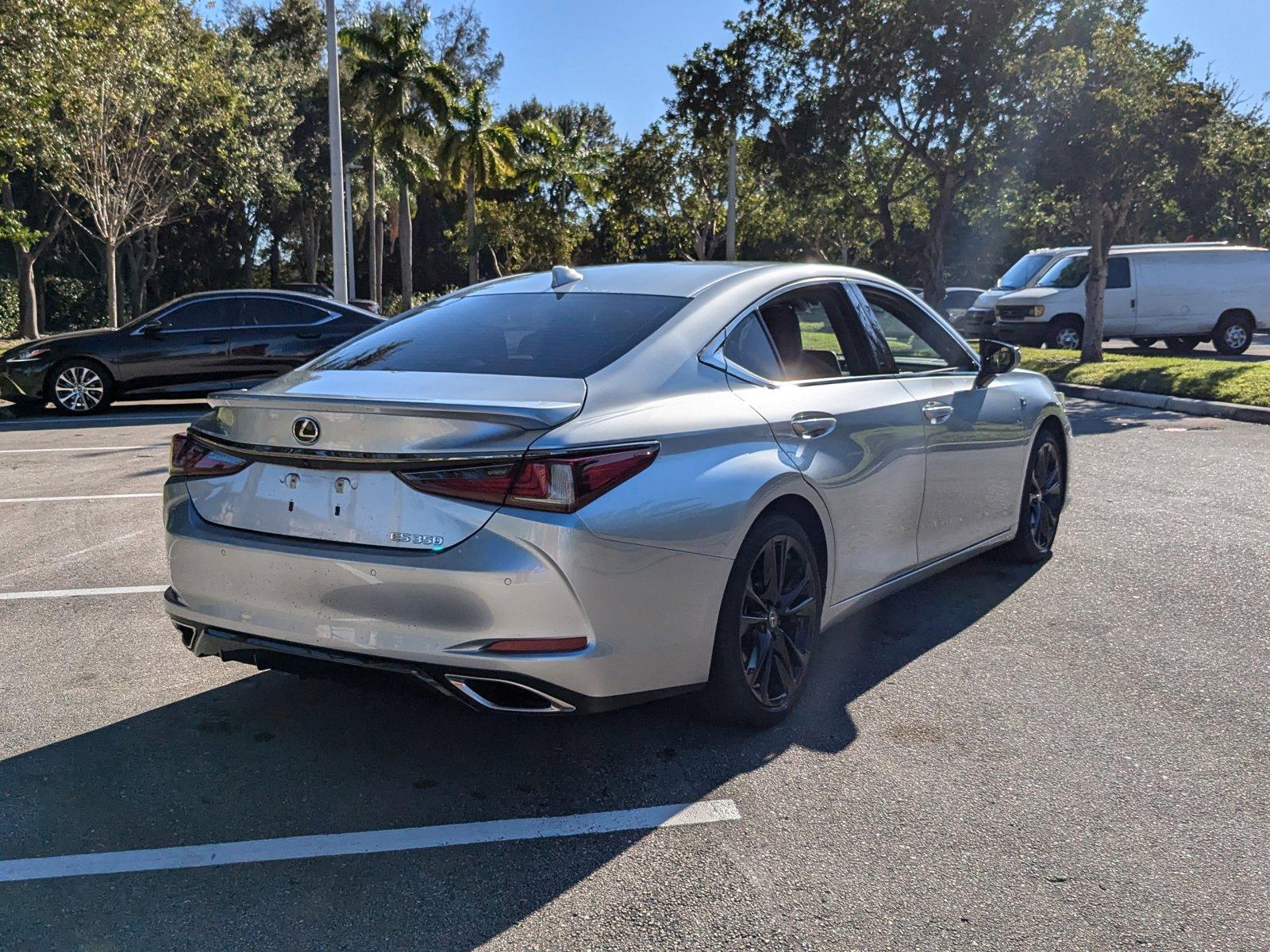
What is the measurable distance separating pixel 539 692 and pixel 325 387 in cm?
123

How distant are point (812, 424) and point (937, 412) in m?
1.09

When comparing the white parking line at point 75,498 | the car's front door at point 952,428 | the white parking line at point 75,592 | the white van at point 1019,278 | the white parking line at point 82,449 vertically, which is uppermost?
the white van at point 1019,278

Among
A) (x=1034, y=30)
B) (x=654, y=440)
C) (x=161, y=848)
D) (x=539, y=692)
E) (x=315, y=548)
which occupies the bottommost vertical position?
(x=161, y=848)

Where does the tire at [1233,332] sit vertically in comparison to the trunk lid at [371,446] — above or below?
above

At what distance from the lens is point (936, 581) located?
6.15 meters

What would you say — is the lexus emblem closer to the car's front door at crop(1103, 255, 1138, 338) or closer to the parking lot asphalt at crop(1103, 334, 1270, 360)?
the parking lot asphalt at crop(1103, 334, 1270, 360)

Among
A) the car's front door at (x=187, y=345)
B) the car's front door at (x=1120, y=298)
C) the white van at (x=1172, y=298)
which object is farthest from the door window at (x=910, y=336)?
the car's front door at (x=1120, y=298)

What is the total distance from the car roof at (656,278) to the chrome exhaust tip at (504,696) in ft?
5.39

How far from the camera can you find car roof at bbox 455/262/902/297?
4.42 m

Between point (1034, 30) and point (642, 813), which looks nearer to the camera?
point (642, 813)

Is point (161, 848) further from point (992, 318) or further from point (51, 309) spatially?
point (51, 309)

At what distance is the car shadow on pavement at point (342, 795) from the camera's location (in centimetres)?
287

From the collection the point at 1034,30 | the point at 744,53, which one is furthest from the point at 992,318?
the point at 744,53

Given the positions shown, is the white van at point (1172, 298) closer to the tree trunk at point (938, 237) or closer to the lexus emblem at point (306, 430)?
the tree trunk at point (938, 237)
